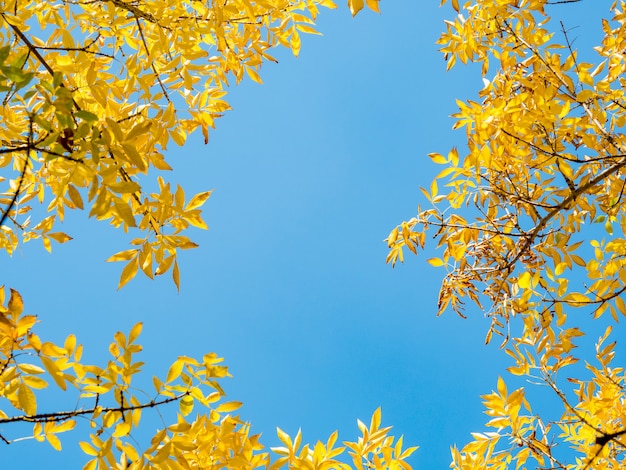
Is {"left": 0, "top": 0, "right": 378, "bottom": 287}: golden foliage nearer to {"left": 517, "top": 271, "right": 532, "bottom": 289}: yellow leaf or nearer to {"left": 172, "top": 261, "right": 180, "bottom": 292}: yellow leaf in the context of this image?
{"left": 172, "top": 261, "right": 180, "bottom": 292}: yellow leaf

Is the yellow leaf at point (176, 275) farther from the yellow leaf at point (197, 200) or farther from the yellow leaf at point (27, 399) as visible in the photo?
the yellow leaf at point (27, 399)

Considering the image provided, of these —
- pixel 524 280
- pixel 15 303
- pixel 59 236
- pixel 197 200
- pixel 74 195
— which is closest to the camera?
pixel 15 303

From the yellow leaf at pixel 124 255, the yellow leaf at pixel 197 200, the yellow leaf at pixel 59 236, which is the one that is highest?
the yellow leaf at pixel 59 236

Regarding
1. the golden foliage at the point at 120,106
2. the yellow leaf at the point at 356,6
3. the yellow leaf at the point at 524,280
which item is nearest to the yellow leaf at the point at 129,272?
the golden foliage at the point at 120,106

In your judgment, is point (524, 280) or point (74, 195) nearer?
point (74, 195)

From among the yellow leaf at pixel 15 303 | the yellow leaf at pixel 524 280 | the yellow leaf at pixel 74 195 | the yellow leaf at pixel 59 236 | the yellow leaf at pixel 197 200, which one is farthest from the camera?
the yellow leaf at pixel 59 236

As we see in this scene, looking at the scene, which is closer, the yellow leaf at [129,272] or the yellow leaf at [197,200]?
the yellow leaf at [129,272]

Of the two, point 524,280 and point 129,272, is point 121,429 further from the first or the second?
point 524,280

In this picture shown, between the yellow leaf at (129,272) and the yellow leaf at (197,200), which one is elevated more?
the yellow leaf at (197,200)

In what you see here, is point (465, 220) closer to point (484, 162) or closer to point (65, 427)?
point (484, 162)

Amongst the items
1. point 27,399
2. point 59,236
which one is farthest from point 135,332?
point 59,236

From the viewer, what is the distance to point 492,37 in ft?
8.32

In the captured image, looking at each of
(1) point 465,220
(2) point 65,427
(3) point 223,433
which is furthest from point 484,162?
(2) point 65,427

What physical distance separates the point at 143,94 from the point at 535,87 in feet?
4.87
